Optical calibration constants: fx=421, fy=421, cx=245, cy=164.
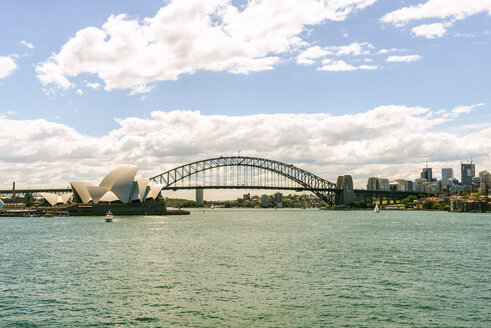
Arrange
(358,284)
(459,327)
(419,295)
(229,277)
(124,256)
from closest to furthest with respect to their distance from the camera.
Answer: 1. (459,327)
2. (419,295)
3. (358,284)
4. (229,277)
5. (124,256)

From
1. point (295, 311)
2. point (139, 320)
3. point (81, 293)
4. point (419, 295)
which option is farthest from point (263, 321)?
point (81, 293)

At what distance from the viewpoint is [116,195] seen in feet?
354

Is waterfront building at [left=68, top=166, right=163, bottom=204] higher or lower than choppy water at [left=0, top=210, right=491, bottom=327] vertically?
higher

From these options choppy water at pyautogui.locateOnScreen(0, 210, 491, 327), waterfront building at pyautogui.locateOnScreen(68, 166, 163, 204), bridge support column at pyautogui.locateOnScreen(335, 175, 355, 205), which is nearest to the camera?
choppy water at pyautogui.locateOnScreen(0, 210, 491, 327)

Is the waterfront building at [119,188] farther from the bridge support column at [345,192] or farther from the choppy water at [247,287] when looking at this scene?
the bridge support column at [345,192]

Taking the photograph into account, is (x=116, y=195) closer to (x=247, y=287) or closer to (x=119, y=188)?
(x=119, y=188)

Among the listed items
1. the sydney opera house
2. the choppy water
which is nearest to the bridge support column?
the sydney opera house

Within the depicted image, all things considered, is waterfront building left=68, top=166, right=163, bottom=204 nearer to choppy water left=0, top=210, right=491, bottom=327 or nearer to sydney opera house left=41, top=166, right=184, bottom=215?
sydney opera house left=41, top=166, right=184, bottom=215

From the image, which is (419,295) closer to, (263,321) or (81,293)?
(263,321)

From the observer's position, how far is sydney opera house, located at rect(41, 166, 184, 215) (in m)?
107

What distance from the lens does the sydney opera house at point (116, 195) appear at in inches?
4210

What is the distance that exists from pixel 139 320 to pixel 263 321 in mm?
4402

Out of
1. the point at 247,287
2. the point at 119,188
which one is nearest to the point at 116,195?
the point at 119,188

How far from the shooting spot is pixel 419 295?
18.3 meters
